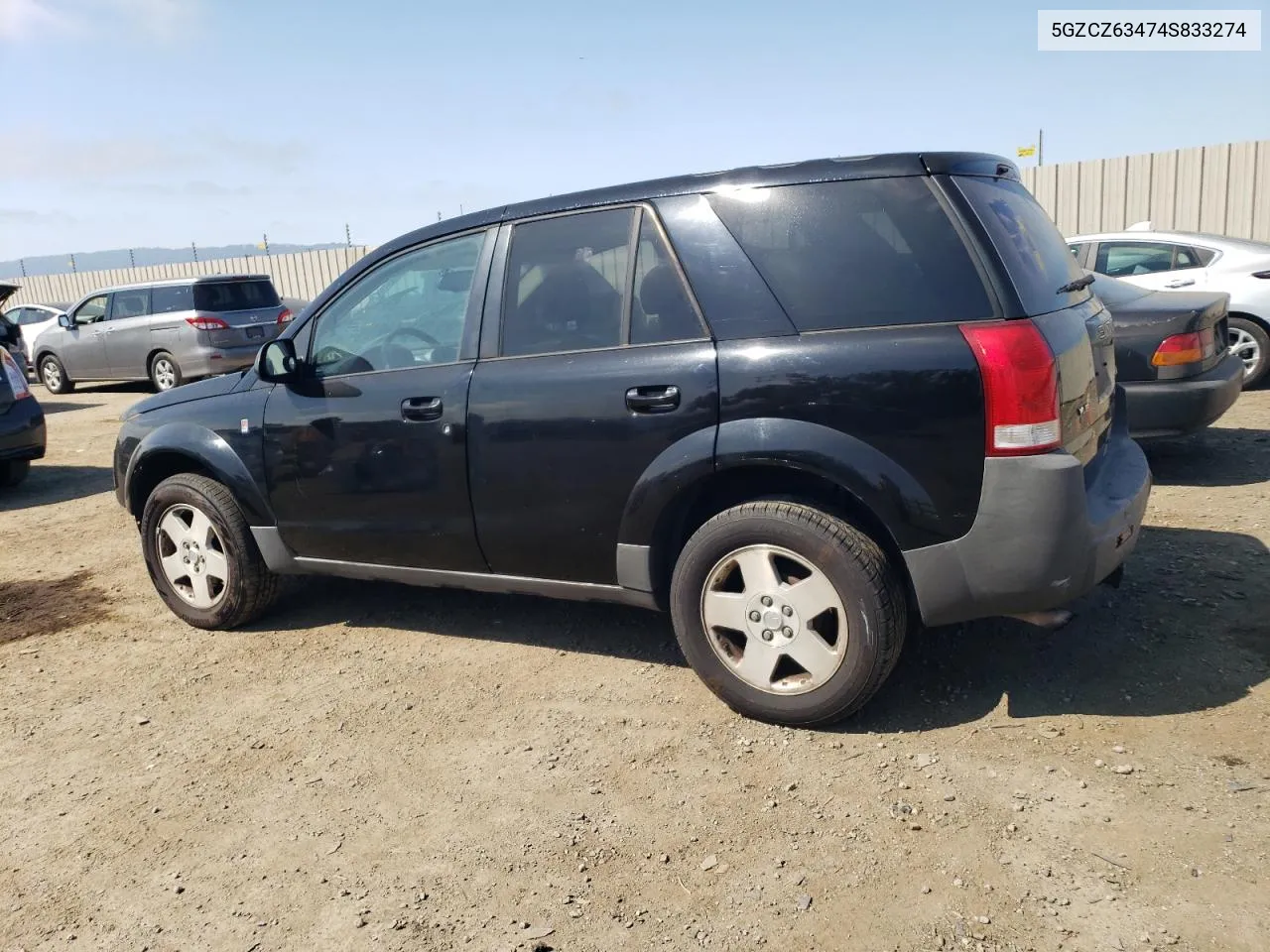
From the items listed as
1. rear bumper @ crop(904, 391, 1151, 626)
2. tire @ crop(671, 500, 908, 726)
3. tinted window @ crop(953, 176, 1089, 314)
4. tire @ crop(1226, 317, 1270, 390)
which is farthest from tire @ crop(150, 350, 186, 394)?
rear bumper @ crop(904, 391, 1151, 626)

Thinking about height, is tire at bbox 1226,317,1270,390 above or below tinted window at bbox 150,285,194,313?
below

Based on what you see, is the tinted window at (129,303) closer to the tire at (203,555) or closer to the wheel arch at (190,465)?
the wheel arch at (190,465)

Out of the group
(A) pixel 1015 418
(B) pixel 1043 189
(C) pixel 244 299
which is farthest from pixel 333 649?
(B) pixel 1043 189

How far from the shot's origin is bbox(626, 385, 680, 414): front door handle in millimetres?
3455

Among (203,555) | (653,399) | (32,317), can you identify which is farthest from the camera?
(32,317)

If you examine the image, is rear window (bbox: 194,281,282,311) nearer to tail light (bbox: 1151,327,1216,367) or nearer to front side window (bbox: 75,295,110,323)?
front side window (bbox: 75,295,110,323)

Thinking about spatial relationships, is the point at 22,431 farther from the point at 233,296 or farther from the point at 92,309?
the point at 92,309

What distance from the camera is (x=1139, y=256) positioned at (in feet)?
30.0

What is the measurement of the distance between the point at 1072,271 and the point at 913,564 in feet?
4.59

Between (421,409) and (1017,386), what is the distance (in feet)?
7.42

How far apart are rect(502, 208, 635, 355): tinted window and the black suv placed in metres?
0.01

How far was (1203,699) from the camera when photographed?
3449mm

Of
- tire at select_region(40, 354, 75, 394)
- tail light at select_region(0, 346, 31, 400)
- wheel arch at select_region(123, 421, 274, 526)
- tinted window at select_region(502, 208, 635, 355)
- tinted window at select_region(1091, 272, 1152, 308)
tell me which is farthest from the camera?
tire at select_region(40, 354, 75, 394)

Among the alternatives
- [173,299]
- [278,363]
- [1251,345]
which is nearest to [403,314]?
[278,363]
